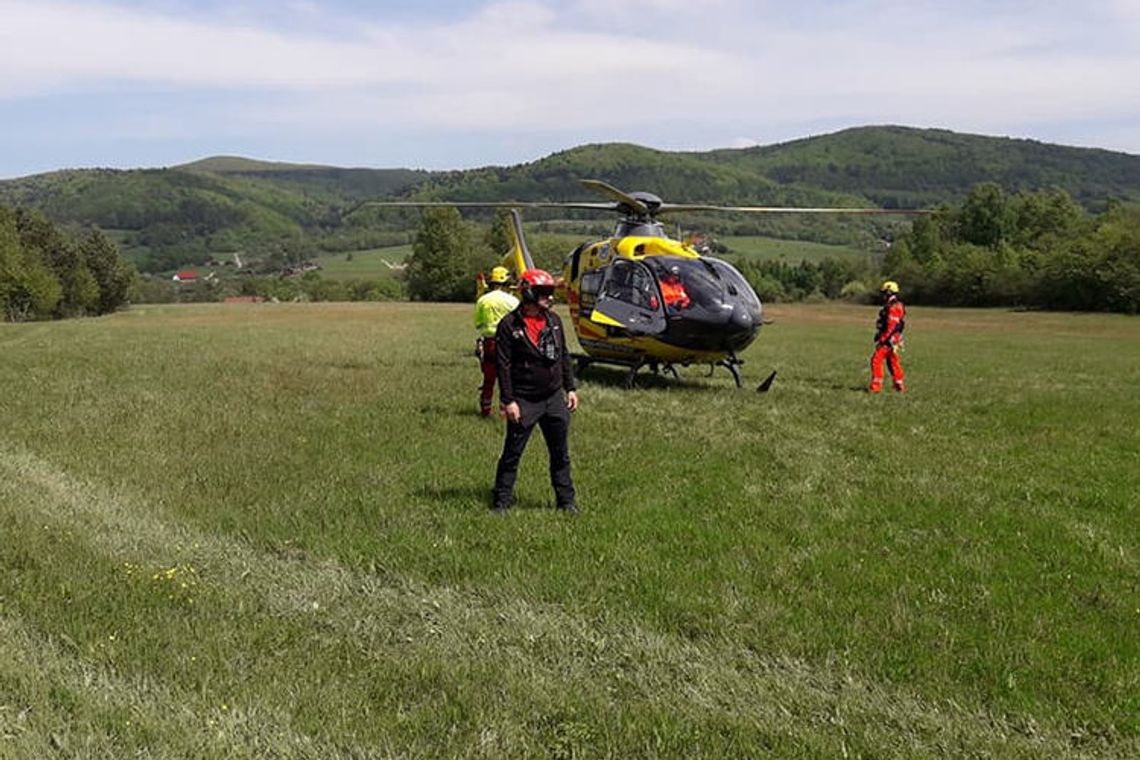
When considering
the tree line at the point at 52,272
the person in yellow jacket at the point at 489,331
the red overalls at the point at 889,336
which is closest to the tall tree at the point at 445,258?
→ the tree line at the point at 52,272

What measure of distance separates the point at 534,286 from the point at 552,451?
1530mm

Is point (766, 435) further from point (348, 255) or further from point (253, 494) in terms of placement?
point (348, 255)

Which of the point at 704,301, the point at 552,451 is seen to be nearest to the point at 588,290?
the point at 704,301

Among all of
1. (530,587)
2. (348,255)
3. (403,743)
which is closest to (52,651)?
(403,743)

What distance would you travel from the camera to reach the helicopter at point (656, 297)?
1532 centimetres

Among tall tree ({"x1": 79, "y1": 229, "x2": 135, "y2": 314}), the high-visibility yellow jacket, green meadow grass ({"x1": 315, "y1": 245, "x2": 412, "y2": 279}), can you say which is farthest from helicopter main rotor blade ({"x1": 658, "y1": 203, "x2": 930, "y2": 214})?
green meadow grass ({"x1": 315, "y1": 245, "x2": 412, "y2": 279})

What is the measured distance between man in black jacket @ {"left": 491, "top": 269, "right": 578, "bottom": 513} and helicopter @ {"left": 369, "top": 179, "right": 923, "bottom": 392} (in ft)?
23.6

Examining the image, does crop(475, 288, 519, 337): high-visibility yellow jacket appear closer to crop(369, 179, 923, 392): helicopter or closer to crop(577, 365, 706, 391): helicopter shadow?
crop(369, 179, 923, 392): helicopter

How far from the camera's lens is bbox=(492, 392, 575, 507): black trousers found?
8117 mm

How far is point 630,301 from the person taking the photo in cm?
1611

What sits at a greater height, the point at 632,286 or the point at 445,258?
the point at 632,286

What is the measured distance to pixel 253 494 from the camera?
8805 millimetres

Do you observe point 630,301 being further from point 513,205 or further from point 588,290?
point 513,205

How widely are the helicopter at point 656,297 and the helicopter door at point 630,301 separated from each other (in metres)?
0.02
